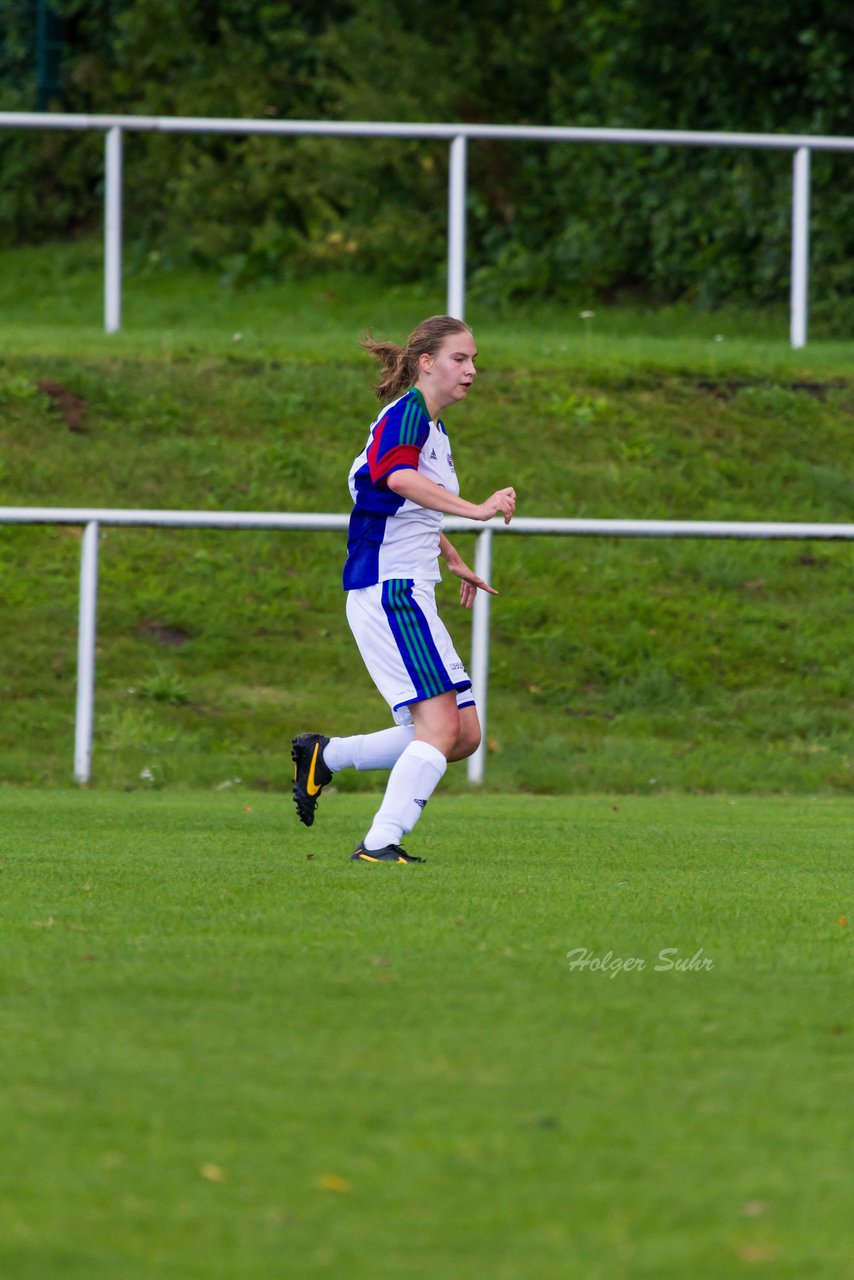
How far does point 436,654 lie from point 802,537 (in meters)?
4.06

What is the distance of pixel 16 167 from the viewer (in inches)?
794

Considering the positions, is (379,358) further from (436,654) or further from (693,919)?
(693,919)

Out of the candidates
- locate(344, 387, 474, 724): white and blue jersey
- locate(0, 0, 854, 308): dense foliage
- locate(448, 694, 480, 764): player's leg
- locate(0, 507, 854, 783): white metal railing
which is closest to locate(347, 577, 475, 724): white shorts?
locate(344, 387, 474, 724): white and blue jersey

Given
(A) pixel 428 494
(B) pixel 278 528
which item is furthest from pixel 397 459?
(B) pixel 278 528

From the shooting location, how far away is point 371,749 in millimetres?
6516

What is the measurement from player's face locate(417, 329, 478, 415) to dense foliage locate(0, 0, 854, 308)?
1054 cm

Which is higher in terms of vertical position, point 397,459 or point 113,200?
point 113,200

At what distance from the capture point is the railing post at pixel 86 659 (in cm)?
927

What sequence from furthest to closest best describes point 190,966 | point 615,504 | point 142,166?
point 142,166 → point 615,504 → point 190,966

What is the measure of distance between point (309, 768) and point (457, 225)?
7.40m

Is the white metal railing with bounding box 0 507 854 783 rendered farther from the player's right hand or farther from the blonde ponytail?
the player's right hand

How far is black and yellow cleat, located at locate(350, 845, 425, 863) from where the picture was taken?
603cm

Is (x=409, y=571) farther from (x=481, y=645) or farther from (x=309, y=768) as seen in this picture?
(x=481, y=645)

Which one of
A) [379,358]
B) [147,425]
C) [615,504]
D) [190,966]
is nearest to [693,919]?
[190,966]
